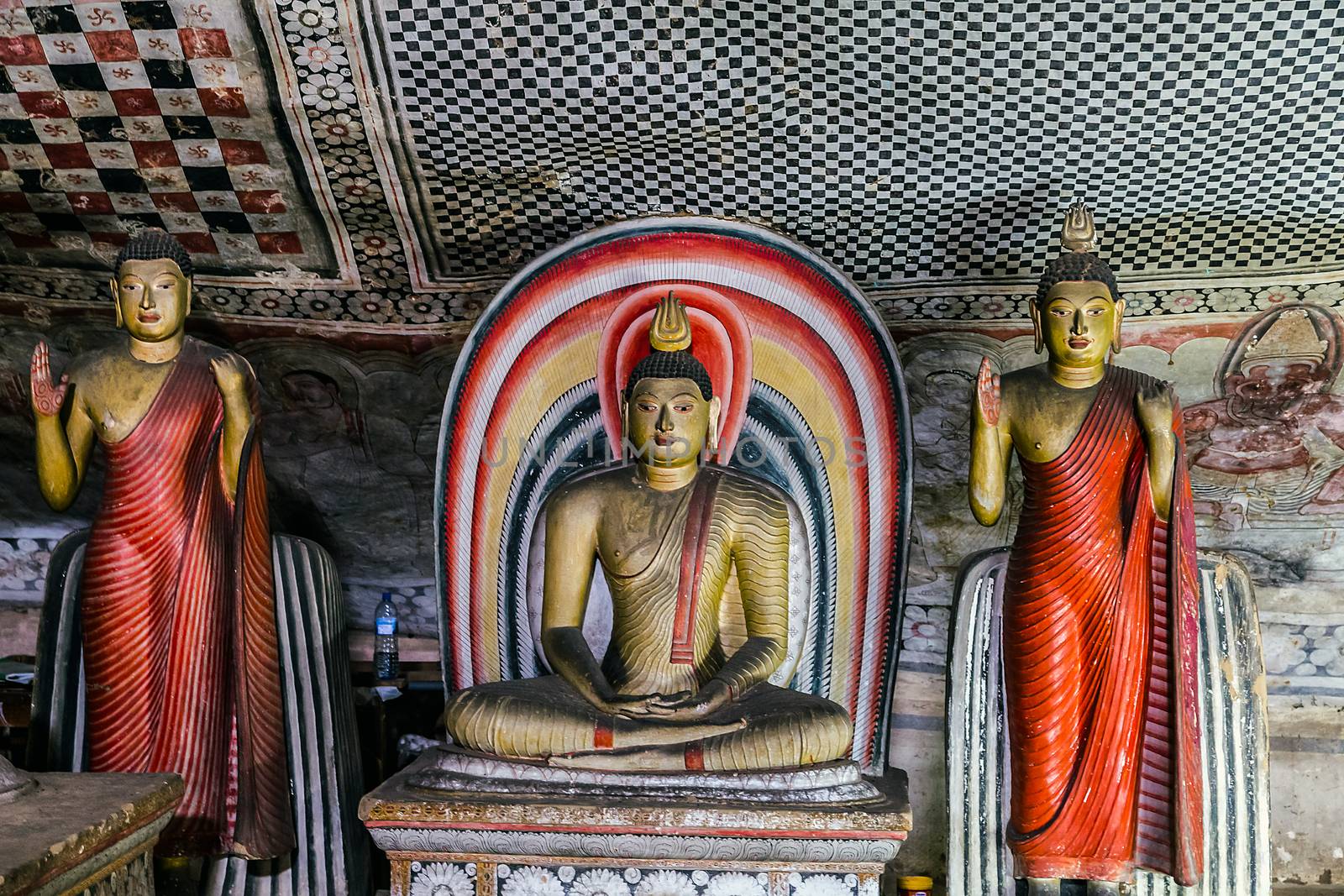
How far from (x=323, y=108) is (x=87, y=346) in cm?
148

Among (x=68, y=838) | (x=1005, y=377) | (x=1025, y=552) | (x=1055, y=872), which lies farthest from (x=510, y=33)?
(x=1055, y=872)

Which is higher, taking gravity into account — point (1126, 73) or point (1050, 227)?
point (1126, 73)

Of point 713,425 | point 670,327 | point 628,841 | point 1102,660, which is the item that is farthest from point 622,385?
point 1102,660

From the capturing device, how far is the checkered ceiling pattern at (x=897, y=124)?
14.3ft

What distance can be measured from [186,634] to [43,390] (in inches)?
34.6

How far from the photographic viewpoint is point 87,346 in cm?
532

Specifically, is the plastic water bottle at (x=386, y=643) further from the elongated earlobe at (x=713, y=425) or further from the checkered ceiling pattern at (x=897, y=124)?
the elongated earlobe at (x=713, y=425)

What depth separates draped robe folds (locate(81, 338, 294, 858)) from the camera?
13.8ft

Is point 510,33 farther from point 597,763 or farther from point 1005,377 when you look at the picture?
point 597,763

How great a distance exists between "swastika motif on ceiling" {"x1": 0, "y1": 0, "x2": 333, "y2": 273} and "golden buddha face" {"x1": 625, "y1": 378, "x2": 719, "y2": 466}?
150 cm

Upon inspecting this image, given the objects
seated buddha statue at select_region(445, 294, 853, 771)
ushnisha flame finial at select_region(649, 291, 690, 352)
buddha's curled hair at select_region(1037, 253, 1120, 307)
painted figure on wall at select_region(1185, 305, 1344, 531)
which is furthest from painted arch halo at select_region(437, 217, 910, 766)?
painted figure on wall at select_region(1185, 305, 1344, 531)

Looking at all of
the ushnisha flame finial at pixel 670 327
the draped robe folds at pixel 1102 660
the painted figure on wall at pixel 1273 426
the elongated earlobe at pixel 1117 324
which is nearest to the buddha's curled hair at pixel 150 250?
the ushnisha flame finial at pixel 670 327

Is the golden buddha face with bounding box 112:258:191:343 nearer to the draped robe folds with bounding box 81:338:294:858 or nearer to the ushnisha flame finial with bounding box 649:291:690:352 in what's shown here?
the draped robe folds with bounding box 81:338:294:858

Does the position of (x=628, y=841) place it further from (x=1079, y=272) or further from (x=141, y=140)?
(x=141, y=140)
